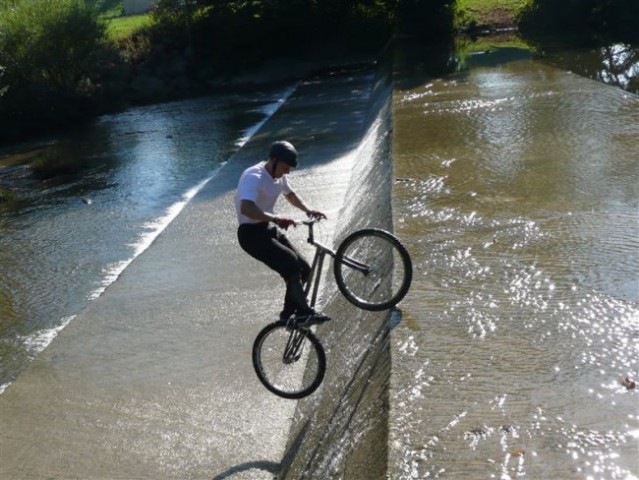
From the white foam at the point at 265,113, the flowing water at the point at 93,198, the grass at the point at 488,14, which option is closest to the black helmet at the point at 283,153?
the flowing water at the point at 93,198

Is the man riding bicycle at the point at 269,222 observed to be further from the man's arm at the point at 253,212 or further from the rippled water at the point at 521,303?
the rippled water at the point at 521,303

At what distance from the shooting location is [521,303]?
22.3ft

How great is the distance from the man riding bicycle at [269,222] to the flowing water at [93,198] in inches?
168

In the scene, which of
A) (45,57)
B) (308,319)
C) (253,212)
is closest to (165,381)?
(308,319)

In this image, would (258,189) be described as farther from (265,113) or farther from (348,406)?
(265,113)

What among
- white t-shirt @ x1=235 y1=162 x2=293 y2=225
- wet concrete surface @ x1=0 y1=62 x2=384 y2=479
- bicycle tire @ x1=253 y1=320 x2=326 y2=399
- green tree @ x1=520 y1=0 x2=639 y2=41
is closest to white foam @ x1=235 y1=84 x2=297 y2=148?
wet concrete surface @ x1=0 y1=62 x2=384 y2=479

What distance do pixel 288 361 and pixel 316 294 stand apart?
70cm

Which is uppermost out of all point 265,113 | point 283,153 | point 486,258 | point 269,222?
point 283,153

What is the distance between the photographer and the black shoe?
22.6 ft

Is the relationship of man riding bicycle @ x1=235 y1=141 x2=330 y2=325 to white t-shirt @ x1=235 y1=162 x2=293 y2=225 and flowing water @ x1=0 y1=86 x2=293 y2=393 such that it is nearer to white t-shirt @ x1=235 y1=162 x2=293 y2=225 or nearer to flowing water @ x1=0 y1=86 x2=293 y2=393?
white t-shirt @ x1=235 y1=162 x2=293 y2=225

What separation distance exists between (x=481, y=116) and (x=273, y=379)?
915cm

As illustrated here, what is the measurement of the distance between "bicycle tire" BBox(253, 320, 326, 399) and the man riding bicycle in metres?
0.15

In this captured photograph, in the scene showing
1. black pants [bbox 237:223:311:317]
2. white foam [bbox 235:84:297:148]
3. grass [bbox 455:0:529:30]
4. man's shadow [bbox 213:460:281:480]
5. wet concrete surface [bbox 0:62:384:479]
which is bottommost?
white foam [bbox 235:84:297:148]

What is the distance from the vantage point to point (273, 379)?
746cm
